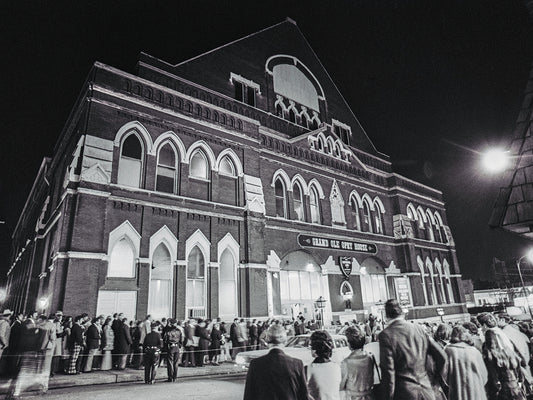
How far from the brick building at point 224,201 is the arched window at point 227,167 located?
134 millimetres

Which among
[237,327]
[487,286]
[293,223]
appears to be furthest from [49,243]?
[487,286]

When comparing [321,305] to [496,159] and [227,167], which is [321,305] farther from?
[496,159]

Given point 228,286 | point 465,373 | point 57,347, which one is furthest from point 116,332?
point 465,373

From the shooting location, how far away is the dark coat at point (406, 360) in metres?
3.94

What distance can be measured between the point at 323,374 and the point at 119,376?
9.93 meters

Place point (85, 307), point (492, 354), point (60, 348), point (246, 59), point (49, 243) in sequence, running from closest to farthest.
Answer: point (492, 354)
point (60, 348)
point (85, 307)
point (49, 243)
point (246, 59)

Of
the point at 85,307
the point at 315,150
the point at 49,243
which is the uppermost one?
the point at 315,150

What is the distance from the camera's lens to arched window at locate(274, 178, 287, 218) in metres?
22.6

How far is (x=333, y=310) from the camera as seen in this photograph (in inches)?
895

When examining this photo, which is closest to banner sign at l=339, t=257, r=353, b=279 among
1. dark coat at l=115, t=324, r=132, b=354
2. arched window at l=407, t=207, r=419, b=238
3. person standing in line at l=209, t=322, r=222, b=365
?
arched window at l=407, t=207, r=419, b=238

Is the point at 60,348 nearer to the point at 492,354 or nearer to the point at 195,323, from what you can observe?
the point at 195,323

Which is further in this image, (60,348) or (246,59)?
(246,59)

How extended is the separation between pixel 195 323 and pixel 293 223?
9.45m

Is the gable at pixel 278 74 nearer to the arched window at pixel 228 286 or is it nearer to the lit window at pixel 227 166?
the lit window at pixel 227 166
